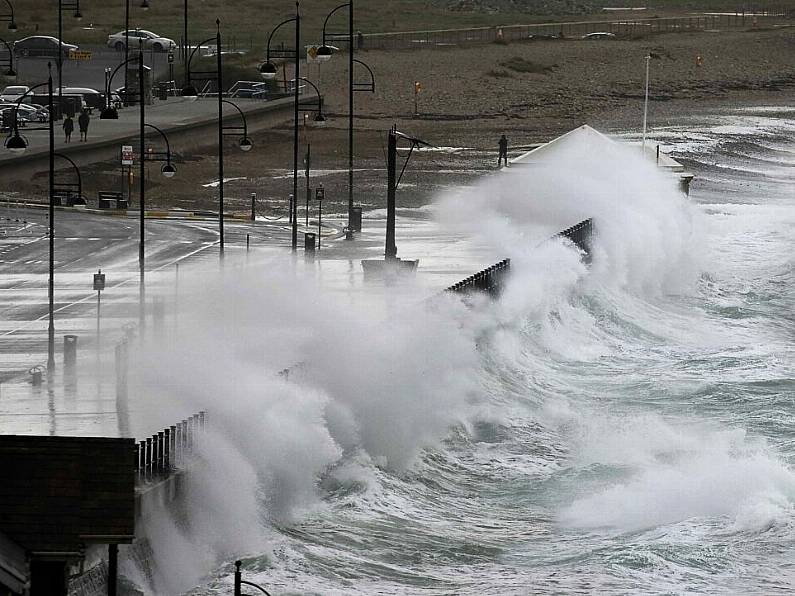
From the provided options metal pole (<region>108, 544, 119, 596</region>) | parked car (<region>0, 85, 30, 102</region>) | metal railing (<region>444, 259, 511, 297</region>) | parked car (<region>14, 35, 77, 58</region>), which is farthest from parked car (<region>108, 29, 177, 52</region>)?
metal pole (<region>108, 544, 119, 596</region>)

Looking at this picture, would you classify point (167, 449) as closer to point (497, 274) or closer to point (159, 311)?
point (159, 311)

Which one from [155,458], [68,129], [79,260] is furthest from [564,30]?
[155,458]

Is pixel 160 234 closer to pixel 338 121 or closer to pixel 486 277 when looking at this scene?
pixel 486 277

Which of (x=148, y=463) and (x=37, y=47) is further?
(x=37, y=47)

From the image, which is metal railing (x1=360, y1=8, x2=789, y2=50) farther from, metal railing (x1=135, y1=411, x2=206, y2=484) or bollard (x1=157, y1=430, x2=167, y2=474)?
bollard (x1=157, y1=430, x2=167, y2=474)

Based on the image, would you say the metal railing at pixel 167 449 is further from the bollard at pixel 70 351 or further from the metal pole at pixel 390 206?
the metal pole at pixel 390 206

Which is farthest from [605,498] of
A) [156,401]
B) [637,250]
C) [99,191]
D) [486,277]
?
[99,191]
